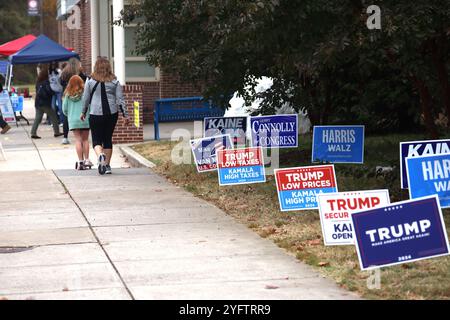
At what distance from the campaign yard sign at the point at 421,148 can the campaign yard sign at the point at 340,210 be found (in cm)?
134

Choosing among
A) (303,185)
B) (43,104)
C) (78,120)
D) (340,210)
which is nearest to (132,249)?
(303,185)

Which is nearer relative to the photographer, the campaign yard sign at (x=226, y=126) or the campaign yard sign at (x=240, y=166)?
the campaign yard sign at (x=240, y=166)

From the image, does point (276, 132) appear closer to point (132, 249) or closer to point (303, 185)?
point (303, 185)

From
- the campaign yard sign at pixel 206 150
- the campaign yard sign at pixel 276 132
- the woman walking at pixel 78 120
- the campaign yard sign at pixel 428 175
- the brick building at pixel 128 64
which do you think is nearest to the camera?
the campaign yard sign at pixel 428 175

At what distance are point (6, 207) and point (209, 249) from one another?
153 inches

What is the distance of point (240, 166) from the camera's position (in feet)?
36.9

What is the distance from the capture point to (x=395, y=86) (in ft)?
48.9

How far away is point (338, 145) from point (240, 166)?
129cm

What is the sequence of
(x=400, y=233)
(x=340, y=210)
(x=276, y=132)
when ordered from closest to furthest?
(x=400, y=233) < (x=340, y=210) < (x=276, y=132)

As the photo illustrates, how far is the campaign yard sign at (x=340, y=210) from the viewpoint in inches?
291

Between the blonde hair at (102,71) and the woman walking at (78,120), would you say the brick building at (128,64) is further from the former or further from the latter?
the blonde hair at (102,71)

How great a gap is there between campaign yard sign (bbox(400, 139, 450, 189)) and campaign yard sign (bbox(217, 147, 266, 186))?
8.32 ft

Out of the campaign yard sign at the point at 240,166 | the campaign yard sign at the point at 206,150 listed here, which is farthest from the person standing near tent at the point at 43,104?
the campaign yard sign at the point at 240,166

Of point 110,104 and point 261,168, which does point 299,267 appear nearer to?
point 261,168
